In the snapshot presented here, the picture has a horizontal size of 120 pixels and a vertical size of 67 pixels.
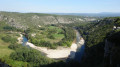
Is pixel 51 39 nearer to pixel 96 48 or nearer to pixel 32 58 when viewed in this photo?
pixel 32 58

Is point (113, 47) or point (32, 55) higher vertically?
point (113, 47)

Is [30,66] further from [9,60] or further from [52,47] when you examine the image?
[52,47]

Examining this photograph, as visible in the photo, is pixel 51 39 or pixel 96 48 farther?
pixel 51 39

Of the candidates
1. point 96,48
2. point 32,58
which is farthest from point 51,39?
point 96,48

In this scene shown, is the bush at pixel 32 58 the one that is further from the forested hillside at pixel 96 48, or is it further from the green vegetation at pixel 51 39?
the green vegetation at pixel 51 39

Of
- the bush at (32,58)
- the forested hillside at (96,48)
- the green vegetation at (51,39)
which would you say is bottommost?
the green vegetation at (51,39)

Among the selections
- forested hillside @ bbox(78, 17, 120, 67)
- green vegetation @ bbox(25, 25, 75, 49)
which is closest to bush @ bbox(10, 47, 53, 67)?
forested hillside @ bbox(78, 17, 120, 67)

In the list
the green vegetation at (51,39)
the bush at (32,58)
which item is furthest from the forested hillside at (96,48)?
the green vegetation at (51,39)

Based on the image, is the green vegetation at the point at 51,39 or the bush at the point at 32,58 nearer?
the bush at the point at 32,58

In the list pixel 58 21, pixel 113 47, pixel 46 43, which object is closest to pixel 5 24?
pixel 46 43

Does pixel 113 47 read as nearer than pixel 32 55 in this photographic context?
Yes

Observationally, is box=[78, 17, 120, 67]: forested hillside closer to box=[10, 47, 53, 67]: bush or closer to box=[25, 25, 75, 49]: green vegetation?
box=[10, 47, 53, 67]: bush
